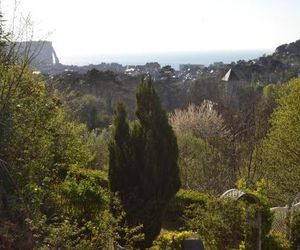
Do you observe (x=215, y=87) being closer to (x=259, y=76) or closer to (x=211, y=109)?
(x=211, y=109)

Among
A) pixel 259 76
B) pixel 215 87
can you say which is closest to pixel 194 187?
pixel 215 87

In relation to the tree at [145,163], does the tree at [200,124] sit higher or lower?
lower

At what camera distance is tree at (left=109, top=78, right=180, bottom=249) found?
397 inches

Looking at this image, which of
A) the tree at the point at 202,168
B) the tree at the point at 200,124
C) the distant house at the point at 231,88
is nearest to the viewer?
the tree at the point at 202,168

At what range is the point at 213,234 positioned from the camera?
28.3ft

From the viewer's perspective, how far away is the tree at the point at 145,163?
33.1ft

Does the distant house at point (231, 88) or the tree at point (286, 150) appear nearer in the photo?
the tree at point (286, 150)

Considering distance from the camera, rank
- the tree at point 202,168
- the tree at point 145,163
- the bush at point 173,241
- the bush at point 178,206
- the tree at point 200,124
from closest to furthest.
→ the bush at point 173,241, the tree at point 145,163, the bush at point 178,206, the tree at point 202,168, the tree at point 200,124

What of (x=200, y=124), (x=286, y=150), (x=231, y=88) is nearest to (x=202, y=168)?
(x=286, y=150)

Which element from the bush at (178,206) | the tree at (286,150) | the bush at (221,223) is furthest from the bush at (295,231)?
the tree at (286,150)

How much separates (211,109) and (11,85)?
20.0 metres

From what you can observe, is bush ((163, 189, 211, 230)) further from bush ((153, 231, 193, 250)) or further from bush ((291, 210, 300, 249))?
bush ((153, 231, 193, 250))

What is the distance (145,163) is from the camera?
1014cm

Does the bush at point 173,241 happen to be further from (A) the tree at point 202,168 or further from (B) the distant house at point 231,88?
(B) the distant house at point 231,88
